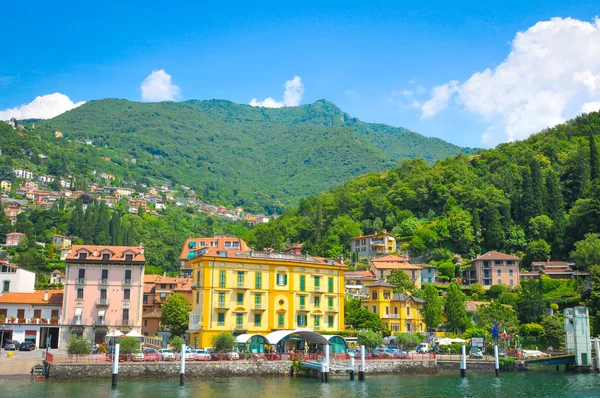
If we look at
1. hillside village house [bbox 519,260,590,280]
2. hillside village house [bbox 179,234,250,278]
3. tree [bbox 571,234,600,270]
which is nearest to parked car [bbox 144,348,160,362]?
hillside village house [bbox 179,234,250,278]

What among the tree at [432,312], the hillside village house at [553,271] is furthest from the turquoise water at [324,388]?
the hillside village house at [553,271]

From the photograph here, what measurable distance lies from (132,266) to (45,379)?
22.1 m

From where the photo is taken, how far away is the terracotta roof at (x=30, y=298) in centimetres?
6819

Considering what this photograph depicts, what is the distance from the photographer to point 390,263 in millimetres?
109938

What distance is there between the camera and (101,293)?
68.5 m

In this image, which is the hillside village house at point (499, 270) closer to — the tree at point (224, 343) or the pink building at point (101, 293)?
the pink building at point (101, 293)

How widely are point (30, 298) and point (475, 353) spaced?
47827mm

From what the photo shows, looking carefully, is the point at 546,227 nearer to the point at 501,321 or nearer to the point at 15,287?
the point at 501,321

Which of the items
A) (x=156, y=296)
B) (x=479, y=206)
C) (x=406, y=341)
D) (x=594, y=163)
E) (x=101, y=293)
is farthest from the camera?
(x=594, y=163)

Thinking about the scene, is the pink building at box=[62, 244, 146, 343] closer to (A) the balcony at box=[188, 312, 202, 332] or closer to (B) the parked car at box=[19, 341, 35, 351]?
(B) the parked car at box=[19, 341, 35, 351]

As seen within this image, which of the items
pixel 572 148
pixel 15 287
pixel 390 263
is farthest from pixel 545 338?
pixel 572 148

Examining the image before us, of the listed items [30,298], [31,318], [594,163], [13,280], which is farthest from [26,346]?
[594,163]

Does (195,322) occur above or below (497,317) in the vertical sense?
below

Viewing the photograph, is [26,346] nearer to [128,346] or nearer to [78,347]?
[78,347]
